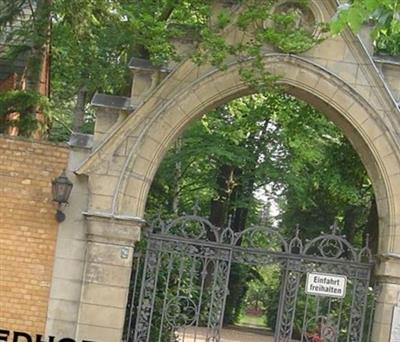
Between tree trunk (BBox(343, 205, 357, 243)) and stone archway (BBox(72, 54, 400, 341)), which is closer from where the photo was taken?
stone archway (BBox(72, 54, 400, 341))

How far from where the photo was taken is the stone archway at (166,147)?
990 centimetres

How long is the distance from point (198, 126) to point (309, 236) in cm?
557

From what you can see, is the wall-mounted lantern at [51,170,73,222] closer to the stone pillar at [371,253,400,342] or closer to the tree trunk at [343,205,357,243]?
the stone pillar at [371,253,400,342]

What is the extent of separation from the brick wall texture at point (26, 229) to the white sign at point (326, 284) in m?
3.13

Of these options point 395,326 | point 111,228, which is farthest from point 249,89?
point 395,326

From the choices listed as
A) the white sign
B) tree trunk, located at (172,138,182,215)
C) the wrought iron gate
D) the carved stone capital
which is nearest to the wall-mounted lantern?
the carved stone capital

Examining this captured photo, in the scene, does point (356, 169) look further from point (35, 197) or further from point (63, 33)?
point (35, 197)

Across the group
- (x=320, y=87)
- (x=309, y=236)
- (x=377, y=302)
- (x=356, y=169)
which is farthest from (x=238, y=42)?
(x=309, y=236)

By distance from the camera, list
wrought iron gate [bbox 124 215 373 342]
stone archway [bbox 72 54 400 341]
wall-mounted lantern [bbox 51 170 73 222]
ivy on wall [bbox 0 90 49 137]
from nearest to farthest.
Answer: wall-mounted lantern [bbox 51 170 73 222]
stone archway [bbox 72 54 400 341]
wrought iron gate [bbox 124 215 373 342]
ivy on wall [bbox 0 90 49 137]

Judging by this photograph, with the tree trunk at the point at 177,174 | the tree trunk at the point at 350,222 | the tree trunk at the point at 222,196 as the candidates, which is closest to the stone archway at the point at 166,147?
the tree trunk at the point at 177,174

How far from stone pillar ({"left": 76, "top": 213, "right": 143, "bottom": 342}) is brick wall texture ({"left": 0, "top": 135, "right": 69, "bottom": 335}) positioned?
1.53ft

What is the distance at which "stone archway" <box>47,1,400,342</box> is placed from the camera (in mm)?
9898

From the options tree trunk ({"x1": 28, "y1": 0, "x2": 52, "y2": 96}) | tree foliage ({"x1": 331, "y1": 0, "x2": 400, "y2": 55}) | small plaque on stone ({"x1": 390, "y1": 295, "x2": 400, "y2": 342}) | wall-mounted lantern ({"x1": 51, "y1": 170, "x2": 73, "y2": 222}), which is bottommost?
small plaque on stone ({"x1": 390, "y1": 295, "x2": 400, "y2": 342})

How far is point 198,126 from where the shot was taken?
2041 centimetres
